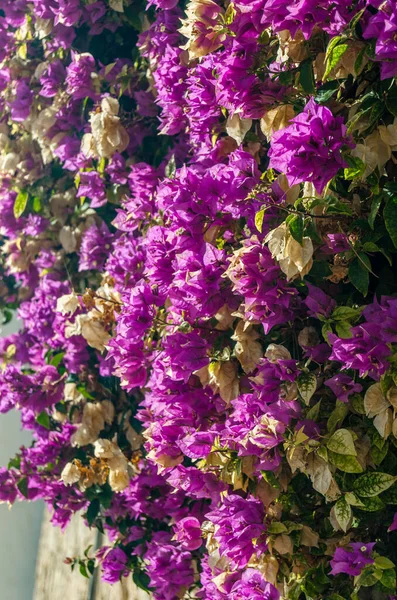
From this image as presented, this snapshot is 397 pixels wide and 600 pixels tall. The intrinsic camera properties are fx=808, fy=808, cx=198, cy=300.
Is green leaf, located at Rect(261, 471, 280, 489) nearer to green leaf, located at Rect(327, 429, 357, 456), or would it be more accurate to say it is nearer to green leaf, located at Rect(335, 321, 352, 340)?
green leaf, located at Rect(327, 429, 357, 456)

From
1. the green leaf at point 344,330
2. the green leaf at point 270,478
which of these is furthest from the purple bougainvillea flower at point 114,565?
the green leaf at point 344,330

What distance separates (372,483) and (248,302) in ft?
1.03

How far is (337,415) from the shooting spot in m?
1.18

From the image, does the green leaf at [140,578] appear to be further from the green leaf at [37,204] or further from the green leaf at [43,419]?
the green leaf at [37,204]

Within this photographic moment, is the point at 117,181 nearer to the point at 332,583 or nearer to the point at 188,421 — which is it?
the point at 188,421

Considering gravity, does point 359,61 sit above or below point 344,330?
above

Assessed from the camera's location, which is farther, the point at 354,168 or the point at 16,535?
the point at 16,535

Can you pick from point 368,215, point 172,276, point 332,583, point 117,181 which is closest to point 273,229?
point 368,215

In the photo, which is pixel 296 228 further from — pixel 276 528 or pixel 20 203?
pixel 20 203

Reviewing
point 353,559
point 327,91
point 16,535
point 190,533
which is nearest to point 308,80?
point 327,91

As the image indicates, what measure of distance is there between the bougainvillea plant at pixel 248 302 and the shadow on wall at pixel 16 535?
1.02 metres

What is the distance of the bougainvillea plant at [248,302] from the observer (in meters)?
1.10

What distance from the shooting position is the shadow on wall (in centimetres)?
281

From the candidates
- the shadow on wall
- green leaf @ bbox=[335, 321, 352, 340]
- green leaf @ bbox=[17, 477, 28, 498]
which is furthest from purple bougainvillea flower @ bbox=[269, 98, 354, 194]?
the shadow on wall
